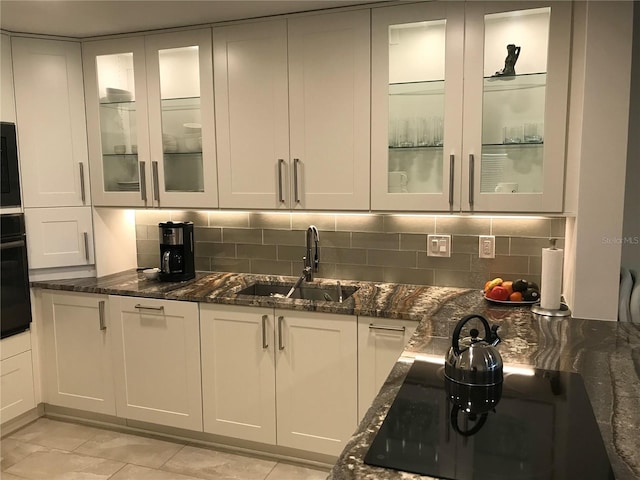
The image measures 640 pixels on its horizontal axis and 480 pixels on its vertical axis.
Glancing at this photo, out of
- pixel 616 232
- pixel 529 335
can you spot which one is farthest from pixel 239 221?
pixel 616 232

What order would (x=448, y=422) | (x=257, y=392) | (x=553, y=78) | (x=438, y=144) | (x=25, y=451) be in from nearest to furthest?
(x=448, y=422), (x=553, y=78), (x=438, y=144), (x=257, y=392), (x=25, y=451)

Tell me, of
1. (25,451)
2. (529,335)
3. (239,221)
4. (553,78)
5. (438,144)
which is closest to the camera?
(529,335)

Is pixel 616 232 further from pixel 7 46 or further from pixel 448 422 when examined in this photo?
pixel 7 46

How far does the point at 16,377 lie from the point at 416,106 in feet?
9.08

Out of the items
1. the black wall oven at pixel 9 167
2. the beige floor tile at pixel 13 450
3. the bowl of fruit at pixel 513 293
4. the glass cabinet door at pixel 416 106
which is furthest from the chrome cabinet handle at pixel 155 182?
the bowl of fruit at pixel 513 293

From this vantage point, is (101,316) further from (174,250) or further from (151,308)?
(174,250)

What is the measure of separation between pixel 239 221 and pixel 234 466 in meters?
1.44

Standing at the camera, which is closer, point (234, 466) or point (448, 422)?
point (448, 422)

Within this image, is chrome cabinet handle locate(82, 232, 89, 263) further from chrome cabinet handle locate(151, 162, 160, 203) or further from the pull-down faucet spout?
the pull-down faucet spout

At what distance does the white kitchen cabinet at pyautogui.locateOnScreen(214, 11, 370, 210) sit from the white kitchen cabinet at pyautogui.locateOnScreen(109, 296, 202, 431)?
737 mm

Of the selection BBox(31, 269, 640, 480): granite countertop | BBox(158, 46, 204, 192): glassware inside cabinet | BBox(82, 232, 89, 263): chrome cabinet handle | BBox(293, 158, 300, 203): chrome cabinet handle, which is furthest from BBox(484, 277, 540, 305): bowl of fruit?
BBox(82, 232, 89, 263): chrome cabinet handle

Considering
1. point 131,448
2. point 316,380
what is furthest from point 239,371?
point 131,448

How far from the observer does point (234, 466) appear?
273 cm

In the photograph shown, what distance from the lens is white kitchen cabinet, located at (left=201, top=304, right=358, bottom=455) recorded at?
8.32ft
